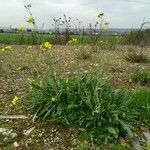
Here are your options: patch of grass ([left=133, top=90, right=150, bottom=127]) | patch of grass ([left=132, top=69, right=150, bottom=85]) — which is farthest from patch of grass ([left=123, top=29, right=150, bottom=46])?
patch of grass ([left=133, top=90, right=150, bottom=127])

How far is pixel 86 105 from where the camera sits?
636 centimetres

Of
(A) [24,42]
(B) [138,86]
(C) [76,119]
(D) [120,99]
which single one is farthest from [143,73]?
(A) [24,42]

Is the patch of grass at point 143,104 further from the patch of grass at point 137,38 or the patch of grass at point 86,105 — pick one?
the patch of grass at point 137,38

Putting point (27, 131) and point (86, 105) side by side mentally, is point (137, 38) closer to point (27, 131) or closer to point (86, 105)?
point (86, 105)

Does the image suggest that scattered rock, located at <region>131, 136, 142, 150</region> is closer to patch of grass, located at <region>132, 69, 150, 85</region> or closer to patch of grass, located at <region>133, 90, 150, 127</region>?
patch of grass, located at <region>133, 90, 150, 127</region>

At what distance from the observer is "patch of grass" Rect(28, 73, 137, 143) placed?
243 inches

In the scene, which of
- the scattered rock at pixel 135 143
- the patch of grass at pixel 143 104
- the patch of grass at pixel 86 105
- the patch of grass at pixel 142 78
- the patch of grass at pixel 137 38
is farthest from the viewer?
the patch of grass at pixel 137 38

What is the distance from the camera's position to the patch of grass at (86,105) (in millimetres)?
6180

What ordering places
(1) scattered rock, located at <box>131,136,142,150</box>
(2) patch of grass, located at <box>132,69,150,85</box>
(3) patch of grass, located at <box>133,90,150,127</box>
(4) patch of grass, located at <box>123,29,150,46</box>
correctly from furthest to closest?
(4) patch of grass, located at <box>123,29,150,46</box>
(2) patch of grass, located at <box>132,69,150,85</box>
(3) patch of grass, located at <box>133,90,150,127</box>
(1) scattered rock, located at <box>131,136,142,150</box>

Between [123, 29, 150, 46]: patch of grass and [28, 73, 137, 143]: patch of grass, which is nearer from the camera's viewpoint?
[28, 73, 137, 143]: patch of grass

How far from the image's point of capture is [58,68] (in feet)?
32.9

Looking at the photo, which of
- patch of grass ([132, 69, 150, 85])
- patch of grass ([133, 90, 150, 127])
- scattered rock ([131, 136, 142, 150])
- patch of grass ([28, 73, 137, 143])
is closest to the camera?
scattered rock ([131, 136, 142, 150])

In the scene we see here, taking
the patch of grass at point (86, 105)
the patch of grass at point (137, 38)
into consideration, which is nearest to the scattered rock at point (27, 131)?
the patch of grass at point (86, 105)

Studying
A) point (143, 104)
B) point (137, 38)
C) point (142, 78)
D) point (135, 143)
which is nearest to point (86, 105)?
point (135, 143)
